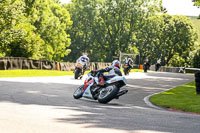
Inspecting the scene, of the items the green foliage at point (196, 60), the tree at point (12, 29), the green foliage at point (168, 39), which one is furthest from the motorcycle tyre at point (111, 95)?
the green foliage at point (168, 39)

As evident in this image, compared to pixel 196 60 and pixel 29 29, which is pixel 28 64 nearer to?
pixel 29 29

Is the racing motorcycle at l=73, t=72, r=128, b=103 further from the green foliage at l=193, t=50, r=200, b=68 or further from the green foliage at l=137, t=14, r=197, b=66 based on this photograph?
the green foliage at l=137, t=14, r=197, b=66

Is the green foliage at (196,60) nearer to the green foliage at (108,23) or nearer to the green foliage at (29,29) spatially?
the green foliage at (108,23)

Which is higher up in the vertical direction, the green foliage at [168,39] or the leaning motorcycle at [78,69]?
the green foliage at [168,39]

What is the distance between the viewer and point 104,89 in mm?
12234

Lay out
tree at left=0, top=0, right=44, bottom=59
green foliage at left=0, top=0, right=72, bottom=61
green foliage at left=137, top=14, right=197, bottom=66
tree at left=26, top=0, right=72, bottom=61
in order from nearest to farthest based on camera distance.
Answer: tree at left=0, top=0, right=44, bottom=59
green foliage at left=0, top=0, right=72, bottom=61
tree at left=26, top=0, right=72, bottom=61
green foliage at left=137, top=14, right=197, bottom=66

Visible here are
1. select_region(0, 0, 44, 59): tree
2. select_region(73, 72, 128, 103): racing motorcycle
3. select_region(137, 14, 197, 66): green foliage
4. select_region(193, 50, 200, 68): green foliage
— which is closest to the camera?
select_region(73, 72, 128, 103): racing motorcycle

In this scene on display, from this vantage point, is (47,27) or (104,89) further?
(47,27)

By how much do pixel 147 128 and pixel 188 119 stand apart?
2.16 m

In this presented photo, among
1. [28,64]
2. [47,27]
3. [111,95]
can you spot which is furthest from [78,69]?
[47,27]

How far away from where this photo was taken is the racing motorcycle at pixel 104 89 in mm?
11984

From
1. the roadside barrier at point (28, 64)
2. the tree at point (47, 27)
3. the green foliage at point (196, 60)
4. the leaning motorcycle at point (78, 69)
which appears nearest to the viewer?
the leaning motorcycle at point (78, 69)

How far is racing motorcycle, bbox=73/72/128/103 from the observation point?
39.3 feet

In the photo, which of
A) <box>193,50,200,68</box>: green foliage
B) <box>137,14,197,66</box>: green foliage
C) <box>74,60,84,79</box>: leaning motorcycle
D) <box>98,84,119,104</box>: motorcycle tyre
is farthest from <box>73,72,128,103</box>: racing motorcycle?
<box>137,14,197,66</box>: green foliage
